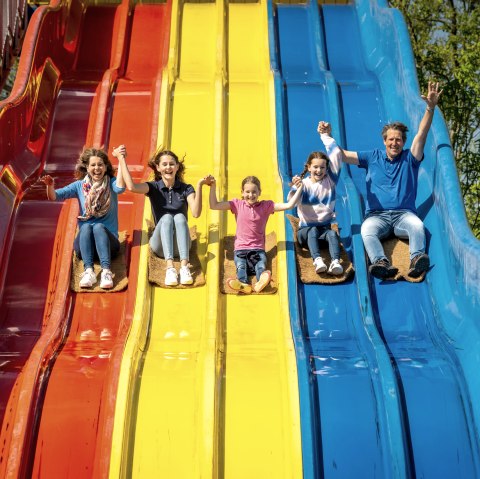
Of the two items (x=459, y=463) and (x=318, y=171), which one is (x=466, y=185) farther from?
(x=459, y=463)

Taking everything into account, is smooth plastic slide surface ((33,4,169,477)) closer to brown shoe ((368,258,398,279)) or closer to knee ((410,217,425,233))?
brown shoe ((368,258,398,279))

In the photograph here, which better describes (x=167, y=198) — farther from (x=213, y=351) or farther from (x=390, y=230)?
(x=390, y=230)

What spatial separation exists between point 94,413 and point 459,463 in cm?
199

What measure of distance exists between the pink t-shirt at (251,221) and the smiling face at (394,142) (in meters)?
1.05

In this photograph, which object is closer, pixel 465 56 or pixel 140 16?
pixel 140 16

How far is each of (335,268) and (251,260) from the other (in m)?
0.59

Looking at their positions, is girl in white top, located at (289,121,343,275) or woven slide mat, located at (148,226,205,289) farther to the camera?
girl in white top, located at (289,121,343,275)

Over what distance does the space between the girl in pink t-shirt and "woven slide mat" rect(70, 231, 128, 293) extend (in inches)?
28.7

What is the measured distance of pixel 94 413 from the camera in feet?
13.3

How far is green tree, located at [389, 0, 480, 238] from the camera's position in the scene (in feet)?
32.7

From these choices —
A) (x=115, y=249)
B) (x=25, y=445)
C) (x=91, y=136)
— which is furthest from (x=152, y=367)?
(x=91, y=136)

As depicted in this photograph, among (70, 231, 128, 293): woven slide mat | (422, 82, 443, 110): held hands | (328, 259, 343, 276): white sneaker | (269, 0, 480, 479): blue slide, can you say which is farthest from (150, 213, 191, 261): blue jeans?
(422, 82, 443, 110): held hands

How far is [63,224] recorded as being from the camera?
538 cm

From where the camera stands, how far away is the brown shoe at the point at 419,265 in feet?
16.4
